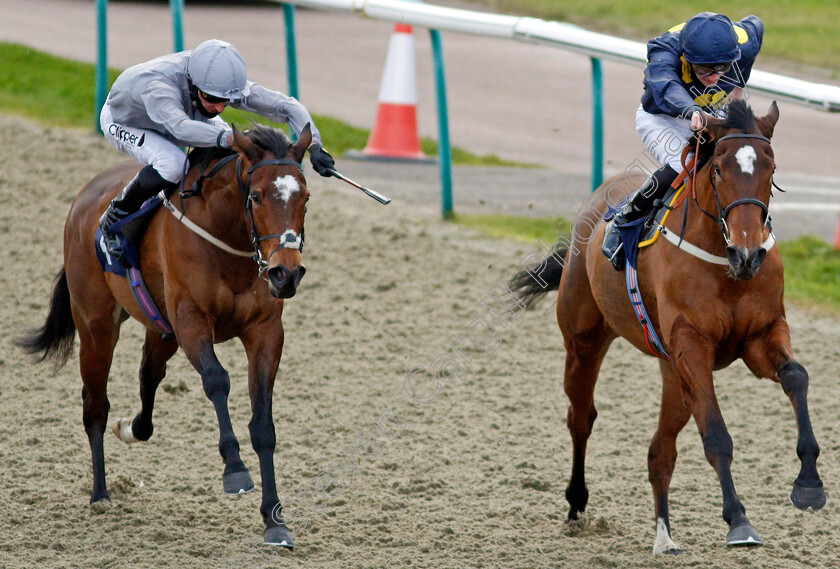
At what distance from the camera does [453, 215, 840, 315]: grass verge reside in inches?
344

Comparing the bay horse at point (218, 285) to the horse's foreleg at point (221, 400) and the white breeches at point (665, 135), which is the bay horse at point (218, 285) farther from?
the white breeches at point (665, 135)

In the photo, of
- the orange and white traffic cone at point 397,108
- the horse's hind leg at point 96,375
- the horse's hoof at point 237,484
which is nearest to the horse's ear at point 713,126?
the horse's hoof at point 237,484

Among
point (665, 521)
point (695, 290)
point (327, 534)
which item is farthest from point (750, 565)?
point (327, 534)

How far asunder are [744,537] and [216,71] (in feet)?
9.13

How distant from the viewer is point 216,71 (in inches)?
196

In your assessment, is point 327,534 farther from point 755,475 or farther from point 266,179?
point 755,475

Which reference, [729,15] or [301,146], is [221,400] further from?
[729,15]

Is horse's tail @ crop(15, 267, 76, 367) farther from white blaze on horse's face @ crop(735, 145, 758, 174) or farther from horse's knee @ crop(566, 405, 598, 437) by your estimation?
white blaze on horse's face @ crop(735, 145, 758, 174)

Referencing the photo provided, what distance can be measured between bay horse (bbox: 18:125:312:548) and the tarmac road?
4.95 metres

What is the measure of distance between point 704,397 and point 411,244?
5.10 meters

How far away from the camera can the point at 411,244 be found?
30.7 ft

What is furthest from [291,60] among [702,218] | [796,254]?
[702,218]

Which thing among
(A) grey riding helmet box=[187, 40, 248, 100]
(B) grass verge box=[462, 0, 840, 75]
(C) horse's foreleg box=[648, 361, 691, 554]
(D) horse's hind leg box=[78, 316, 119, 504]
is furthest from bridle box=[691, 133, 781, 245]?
(B) grass verge box=[462, 0, 840, 75]

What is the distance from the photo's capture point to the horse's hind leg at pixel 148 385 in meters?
5.80
